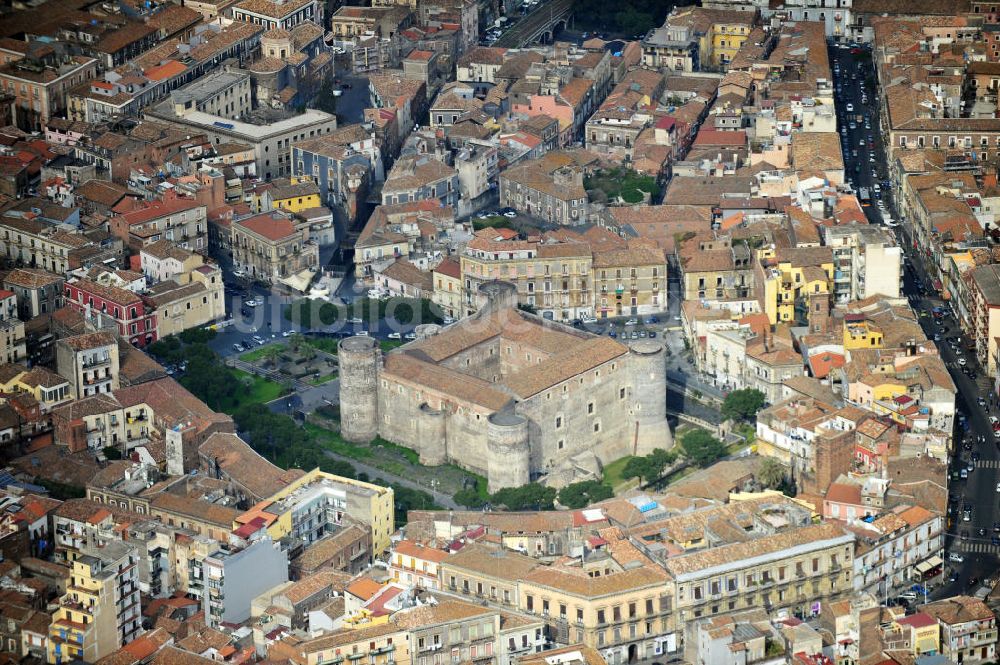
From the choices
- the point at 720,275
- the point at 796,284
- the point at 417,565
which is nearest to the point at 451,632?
the point at 417,565

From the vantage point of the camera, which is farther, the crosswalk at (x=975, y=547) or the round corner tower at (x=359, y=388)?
the round corner tower at (x=359, y=388)

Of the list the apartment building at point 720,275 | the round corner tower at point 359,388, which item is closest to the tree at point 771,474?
the apartment building at point 720,275

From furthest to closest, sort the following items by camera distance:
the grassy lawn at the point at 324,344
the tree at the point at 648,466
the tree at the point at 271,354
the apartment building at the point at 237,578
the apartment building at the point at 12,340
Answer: the grassy lawn at the point at 324,344 < the tree at the point at 271,354 < the apartment building at the point at 12,340 < the tree at the point at 648,466 < the apartment building at the point at 237,578

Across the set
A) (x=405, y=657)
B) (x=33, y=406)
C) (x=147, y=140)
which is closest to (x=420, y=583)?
(x=405, y=657)

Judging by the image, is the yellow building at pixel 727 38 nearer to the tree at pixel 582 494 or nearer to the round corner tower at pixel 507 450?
the round corner tower at pixel 507 450

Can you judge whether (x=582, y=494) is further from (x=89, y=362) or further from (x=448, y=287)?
(x=89, y=362)
